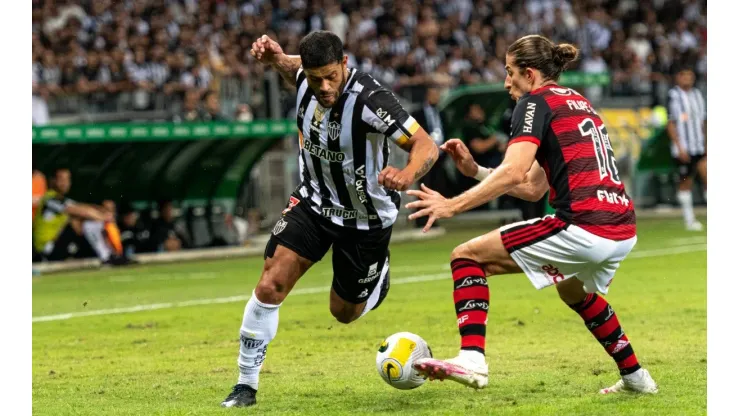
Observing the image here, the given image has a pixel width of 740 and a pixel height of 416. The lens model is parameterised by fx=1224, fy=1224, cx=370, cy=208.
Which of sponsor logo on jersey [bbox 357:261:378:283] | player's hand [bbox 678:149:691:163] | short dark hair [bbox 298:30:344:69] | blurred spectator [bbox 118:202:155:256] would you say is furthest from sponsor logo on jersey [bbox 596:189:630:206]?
player's hand [bbox 678:149:691:163]

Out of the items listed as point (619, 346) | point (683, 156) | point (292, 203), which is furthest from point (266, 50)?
point (683, 156)

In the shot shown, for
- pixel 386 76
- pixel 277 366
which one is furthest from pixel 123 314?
pixel 386 76

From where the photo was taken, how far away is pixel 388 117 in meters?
7.41

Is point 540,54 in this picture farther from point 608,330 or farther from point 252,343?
point 252,343

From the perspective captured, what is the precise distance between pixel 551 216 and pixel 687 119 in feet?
45.8

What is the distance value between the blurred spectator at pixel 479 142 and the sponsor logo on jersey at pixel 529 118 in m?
12.5

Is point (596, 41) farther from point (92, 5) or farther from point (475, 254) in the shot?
point (475, 254)

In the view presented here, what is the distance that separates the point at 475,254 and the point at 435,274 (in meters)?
8.50

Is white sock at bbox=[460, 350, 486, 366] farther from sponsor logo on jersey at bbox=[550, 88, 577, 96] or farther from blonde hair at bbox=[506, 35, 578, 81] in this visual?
blonde hair at bbox=[506, 35, 578, 81]

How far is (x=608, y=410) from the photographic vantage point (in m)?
6.80

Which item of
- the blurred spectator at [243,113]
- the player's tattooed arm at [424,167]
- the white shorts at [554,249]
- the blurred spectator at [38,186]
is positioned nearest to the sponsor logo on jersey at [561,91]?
the white shorts at [554,249]

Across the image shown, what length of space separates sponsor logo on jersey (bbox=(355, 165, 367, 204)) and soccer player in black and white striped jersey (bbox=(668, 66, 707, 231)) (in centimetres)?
1291

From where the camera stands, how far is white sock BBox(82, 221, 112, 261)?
17609 mm
